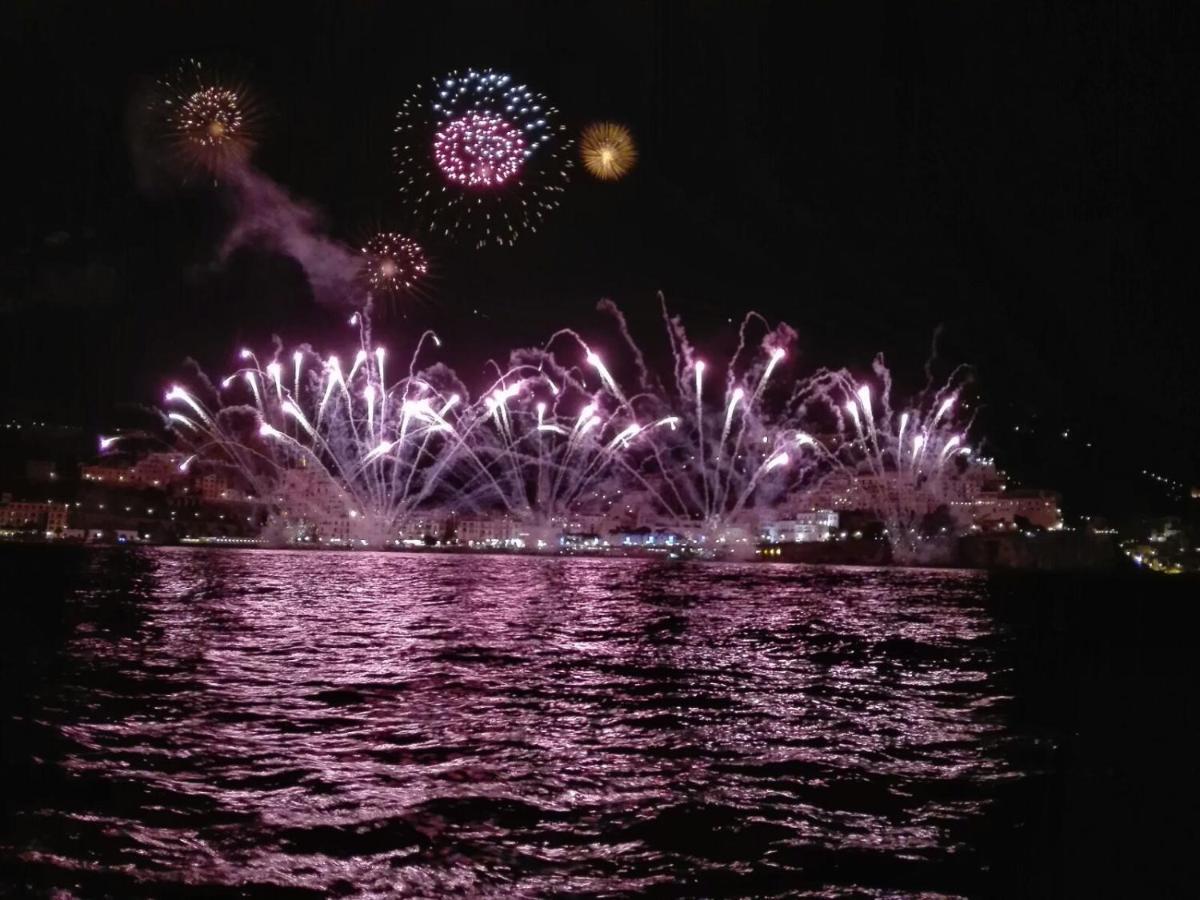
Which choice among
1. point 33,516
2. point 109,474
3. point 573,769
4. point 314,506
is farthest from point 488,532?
point 573,769

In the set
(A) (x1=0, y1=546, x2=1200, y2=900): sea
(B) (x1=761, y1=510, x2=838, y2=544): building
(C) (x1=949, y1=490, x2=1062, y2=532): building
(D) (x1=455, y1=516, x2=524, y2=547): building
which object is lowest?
(D) (x1=455, y1=516, x2=524, y2=547): building

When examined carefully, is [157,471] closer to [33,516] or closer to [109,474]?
[109,474]

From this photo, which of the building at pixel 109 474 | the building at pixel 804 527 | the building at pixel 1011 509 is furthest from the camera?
the building at pixel 109 474

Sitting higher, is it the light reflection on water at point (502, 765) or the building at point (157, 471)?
the building at point (157, 471)

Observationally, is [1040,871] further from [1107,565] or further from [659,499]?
[659,499]

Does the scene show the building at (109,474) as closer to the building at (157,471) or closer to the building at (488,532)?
the building at (157,471)

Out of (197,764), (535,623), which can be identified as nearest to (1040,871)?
(197,764)

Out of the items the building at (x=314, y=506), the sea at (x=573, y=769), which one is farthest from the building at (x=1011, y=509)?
the sea at (x=573, y=769)

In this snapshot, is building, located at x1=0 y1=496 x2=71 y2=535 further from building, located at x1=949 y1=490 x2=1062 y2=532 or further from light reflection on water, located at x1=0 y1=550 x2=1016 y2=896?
light reflection on water, located at x1=0 y1=550 x2=1016 y2=896

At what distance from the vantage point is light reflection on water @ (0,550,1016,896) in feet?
21.1

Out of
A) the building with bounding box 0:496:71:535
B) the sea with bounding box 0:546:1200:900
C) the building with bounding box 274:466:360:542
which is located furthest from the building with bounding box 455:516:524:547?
the sea with bounding box 0:546:1200:900

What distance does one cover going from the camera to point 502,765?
9.16 m

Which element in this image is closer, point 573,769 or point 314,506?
point 573,769

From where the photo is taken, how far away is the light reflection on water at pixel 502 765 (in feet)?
21.1
